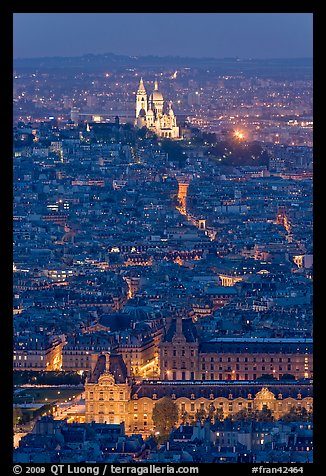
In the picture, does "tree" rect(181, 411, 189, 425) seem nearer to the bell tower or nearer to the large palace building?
the large palace building

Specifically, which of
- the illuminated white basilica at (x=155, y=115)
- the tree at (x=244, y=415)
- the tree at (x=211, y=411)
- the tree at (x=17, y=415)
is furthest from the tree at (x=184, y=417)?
the illuminated white basilica at (x=155, y=115)

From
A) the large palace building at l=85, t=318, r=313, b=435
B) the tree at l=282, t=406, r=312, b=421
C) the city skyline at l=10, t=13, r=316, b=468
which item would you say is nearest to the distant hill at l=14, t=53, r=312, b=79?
the city skyline at l=10, t=13, r=316, b=468

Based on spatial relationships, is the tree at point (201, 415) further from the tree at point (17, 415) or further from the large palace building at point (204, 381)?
the tree at point (17, 415)

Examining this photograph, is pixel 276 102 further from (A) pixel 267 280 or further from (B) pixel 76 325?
(B) pixel 76 325

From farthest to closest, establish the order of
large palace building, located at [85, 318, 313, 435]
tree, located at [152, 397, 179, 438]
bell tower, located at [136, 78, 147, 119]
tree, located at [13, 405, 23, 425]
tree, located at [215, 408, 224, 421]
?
1. bell tower, located at [136, 78, 147, 119]
2. large palace building, located at [85, 318, 313, 435]
3. tree, located at [215, 408, 224, 421]
4. tree, located at [152, 397, 179, 438]
5. tree, located at [13, 405, 23, 425]

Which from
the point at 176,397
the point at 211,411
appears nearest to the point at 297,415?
the point at 211,411

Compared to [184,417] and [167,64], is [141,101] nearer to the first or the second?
[167,64]
